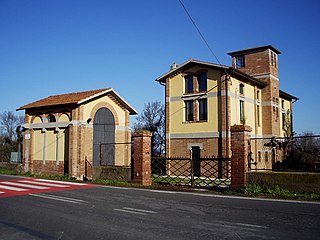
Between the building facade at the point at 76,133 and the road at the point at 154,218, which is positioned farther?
the building facade at the point at 76,133

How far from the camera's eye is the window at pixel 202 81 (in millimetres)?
25281

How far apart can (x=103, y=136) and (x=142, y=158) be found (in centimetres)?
809

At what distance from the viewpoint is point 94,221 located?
7.77 meters

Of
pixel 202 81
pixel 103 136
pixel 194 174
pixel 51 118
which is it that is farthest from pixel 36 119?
pixel 202 81

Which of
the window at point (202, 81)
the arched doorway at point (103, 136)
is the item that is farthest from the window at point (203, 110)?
the arched doorway at point (103, 136)

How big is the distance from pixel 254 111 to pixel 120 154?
1203 centimetres

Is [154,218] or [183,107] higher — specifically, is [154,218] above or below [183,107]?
below

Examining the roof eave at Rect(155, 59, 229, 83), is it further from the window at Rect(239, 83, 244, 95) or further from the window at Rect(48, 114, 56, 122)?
the window at Rect(48, 114, 56, 122)

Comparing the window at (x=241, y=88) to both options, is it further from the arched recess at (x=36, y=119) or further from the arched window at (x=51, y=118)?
the arched recess at (x=36, y=119)

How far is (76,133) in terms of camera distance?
2170 centimetres

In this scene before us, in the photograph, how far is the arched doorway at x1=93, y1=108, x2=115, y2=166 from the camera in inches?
906

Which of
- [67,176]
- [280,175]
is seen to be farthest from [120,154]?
[280,175]

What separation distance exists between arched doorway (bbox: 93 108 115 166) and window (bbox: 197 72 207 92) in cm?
715

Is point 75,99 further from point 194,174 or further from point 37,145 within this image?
point 194,174
